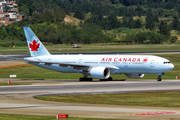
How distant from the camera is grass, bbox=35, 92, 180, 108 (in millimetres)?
34625

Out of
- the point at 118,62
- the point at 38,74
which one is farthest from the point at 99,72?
the point at 38,74

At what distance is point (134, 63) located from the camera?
56.8 meters

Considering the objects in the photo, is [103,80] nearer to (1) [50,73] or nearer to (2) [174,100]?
(1) [50,73]

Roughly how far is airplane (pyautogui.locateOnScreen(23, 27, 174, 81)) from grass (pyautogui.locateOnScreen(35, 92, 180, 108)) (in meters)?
14.7

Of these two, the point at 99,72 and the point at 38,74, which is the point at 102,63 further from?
the point at 38,74

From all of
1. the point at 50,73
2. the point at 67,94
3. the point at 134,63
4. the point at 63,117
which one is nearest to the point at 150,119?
the point at 63,117

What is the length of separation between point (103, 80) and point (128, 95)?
63.7 ft

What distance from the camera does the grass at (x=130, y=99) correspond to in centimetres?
3462

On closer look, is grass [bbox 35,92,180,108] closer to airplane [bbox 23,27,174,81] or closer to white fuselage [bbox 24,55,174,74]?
white fuselage [bbox 24,55,174,74]

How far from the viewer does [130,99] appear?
3756cm

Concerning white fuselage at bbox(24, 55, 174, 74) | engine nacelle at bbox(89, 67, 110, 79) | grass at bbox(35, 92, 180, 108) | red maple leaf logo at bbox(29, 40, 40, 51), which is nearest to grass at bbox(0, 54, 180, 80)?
white fuselage at bbox(24, 55, 174, 74)

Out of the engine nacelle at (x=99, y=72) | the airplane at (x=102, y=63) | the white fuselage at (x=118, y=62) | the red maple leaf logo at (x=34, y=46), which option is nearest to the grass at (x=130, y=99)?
the white fuselage at (x=118, y=62)

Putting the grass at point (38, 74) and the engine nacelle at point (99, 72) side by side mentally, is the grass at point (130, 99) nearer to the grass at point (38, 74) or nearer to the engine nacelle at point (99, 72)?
the engine nacelle at point (99, 72)

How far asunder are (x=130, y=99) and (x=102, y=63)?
875 inches
